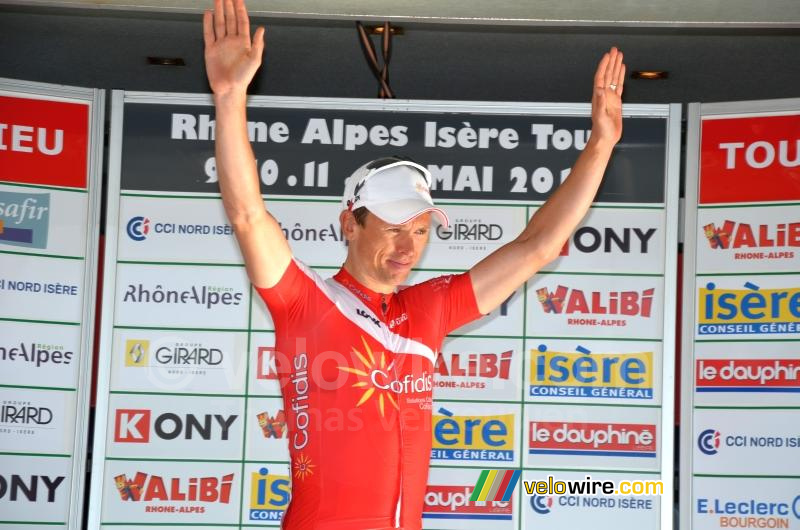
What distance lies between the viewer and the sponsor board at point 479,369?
3959 millimetres

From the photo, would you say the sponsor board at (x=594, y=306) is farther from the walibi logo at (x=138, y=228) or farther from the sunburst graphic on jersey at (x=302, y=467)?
the sunburst graphic on jersey at (x=302, y=467)

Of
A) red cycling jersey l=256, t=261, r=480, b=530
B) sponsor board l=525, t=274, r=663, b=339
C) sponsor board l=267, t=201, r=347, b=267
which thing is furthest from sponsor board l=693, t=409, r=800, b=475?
red cycling jersey l=256, t=261, r=480, b=530

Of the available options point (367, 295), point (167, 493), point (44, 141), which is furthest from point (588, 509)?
point (44, 141)

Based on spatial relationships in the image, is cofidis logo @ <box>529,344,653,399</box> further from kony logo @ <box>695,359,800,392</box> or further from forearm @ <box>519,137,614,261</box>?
forearm @ <box>519,137,614,261</box>

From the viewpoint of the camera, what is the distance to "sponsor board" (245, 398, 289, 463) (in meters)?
3.94

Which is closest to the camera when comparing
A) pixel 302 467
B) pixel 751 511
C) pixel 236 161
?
pixel 236 161

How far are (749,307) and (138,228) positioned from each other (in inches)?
88.6

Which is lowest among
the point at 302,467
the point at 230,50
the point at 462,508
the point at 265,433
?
the point at 462,508

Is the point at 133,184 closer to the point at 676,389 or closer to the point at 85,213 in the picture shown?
the point at 85,213

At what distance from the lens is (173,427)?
3.93 m

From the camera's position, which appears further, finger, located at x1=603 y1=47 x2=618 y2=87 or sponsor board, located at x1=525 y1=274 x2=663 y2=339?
sponsor board, located at x1=525 y1=274 x2=663 y2=339

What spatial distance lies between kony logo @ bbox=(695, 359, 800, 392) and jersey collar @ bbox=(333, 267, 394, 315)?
1.83 metres

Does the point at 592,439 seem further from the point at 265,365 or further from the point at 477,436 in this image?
the point at 265,365

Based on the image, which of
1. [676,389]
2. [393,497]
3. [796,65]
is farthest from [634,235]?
[393,497]
